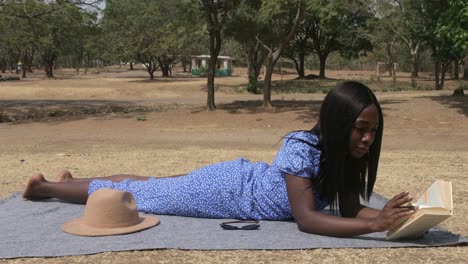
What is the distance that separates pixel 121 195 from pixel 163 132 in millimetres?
12095

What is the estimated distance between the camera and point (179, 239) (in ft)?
11.1

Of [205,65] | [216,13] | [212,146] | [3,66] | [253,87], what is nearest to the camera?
[212,146]

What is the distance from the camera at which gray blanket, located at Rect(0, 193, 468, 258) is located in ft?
10.6

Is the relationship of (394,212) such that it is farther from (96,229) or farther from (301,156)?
(96,229)

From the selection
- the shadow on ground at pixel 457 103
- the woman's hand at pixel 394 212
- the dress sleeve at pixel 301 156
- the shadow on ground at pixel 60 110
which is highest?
the dress sleeve at pixel 301 156

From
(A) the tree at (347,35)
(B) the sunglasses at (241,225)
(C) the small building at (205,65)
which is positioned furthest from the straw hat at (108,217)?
(C) the small building at (205,65)

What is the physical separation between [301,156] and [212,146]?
28.1 feet

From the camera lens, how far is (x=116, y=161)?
8492mm

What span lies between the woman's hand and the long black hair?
0.34 meters

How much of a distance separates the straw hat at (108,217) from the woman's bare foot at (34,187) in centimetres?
87

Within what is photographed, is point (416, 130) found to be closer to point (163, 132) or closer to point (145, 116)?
point (163, 132)

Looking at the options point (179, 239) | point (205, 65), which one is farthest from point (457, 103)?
point (205, 65)

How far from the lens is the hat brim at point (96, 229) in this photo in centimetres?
346

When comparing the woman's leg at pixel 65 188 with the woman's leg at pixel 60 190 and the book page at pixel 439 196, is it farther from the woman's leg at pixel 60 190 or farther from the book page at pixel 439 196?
the book page at pixel 439 196
